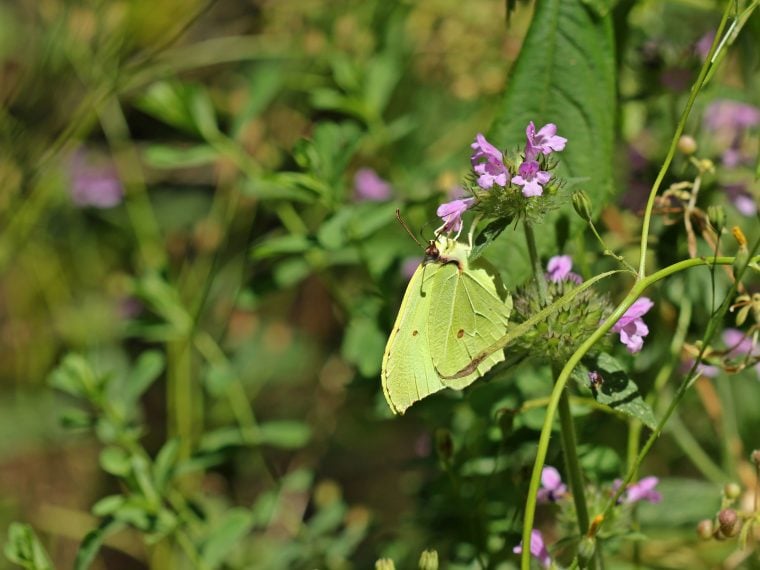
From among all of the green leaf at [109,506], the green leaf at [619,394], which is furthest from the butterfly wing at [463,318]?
the green leaf at [109,506]

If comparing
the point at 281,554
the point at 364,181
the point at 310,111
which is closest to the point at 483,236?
the point at 281,554

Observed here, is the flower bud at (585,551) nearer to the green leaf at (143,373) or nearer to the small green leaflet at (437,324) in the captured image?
the small green leaflet at (437,324)

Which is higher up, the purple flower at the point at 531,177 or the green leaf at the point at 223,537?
the purple flower at the point at 531,177

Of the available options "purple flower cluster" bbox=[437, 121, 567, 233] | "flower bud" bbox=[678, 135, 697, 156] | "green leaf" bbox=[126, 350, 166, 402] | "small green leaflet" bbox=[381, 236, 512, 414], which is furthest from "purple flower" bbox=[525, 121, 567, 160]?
"green leaf" bbox=[126, 350, 166, 402]

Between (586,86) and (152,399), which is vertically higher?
(586,86)

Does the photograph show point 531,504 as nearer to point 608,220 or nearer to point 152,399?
point 608,220

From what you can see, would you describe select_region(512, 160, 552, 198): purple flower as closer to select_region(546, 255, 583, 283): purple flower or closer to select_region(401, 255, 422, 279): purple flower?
select_region(546, 255, 583, 283): purple flower
